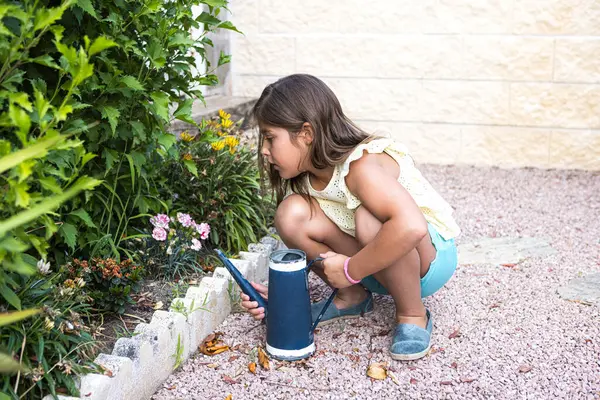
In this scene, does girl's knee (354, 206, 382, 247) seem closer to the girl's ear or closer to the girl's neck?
the girl's neck

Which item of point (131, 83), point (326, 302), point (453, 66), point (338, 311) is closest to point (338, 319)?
point (338, 311)

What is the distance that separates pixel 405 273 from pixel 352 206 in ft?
0.92

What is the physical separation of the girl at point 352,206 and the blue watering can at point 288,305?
0.09 metres

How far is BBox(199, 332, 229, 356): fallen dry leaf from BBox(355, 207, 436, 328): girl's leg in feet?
1.91

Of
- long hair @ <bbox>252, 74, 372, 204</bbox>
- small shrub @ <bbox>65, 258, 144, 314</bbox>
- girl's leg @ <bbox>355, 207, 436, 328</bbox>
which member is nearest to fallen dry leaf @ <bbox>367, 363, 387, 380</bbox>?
girl's leg @ <bbox>355, 207, 436, 328</bbox>

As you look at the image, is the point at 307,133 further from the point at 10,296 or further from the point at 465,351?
the point at 10,296

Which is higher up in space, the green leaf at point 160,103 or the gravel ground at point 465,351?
the green leaf at point 160,103

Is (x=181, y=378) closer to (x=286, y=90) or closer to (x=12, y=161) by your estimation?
(x=286, y=90)

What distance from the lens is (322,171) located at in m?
2.28

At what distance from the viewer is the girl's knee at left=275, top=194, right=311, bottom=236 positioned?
235 centimetres

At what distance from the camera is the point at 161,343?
201 centimetres

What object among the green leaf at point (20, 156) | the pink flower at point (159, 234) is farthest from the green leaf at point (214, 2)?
the green leaf at point (20, 156)

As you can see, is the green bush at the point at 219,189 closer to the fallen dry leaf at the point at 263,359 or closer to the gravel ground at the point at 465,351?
the gravel ground at the point at 465,351

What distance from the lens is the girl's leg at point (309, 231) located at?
236 cm
